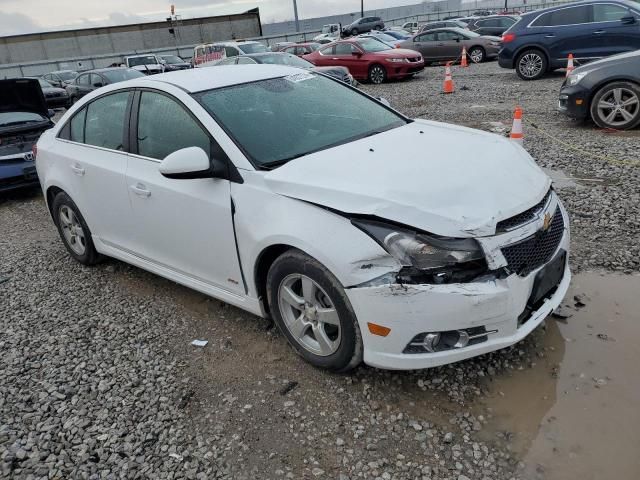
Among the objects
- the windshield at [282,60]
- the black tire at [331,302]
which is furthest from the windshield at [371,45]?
the black tire at [331,302]

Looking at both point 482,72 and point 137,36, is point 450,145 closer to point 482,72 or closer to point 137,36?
point 482,72

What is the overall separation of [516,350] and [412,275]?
1034 millimetres

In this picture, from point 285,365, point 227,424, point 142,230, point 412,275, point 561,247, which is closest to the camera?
point 412,275

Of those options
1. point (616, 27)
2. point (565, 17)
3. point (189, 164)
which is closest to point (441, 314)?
point (189, 164)

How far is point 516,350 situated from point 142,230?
2723mm

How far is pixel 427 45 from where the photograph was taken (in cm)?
2022

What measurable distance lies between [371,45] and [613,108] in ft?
36.6

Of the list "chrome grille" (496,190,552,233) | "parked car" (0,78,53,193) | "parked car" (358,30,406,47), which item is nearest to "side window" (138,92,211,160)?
"chrome grille" (496,190,552,233)

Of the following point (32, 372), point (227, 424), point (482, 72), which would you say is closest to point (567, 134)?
point (227, 424)

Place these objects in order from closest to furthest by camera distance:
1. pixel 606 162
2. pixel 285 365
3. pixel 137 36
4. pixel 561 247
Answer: pixel 561 247 < pixel 285 365 < pixel 606 162 < pixel 137 36

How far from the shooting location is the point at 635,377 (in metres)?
2.83

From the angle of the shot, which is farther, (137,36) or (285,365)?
(137,36)

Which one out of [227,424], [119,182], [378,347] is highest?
[119,182]

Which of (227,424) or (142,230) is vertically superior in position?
(142,230)
